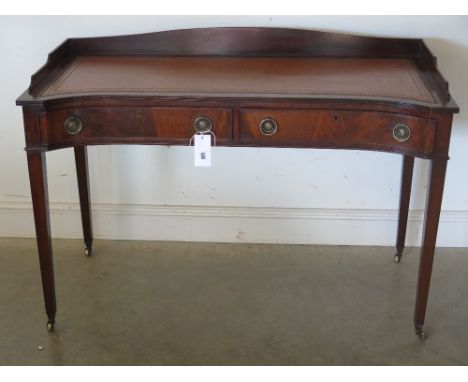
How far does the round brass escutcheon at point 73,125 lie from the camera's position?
1.77m

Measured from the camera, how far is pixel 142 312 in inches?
84.7

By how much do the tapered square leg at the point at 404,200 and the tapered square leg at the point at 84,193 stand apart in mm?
1131

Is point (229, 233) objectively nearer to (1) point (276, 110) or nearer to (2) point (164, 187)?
(2) point (164, 187)

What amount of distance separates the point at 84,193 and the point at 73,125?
673 mm

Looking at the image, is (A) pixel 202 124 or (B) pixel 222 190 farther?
(B) pixel 222 190

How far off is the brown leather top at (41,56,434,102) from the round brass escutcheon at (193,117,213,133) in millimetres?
71

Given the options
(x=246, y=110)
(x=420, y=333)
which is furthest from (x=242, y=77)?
(x=420, y=333)

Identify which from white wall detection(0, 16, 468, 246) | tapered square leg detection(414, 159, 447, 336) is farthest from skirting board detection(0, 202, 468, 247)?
tapered square leg detection(414, 159, 447, 336)

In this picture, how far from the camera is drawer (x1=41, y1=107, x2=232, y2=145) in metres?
1.76

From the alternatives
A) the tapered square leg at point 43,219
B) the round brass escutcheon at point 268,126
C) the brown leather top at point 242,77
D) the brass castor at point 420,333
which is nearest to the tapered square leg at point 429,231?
the brass castor at point 420,333

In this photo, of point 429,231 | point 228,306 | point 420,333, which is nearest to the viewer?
point 429,231

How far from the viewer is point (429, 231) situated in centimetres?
187

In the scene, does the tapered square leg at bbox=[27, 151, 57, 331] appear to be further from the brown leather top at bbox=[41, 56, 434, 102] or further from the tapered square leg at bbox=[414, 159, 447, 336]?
the tapered square leg at bbox=[414, 159, 447, 336]

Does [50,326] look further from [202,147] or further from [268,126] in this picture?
[268,126]
